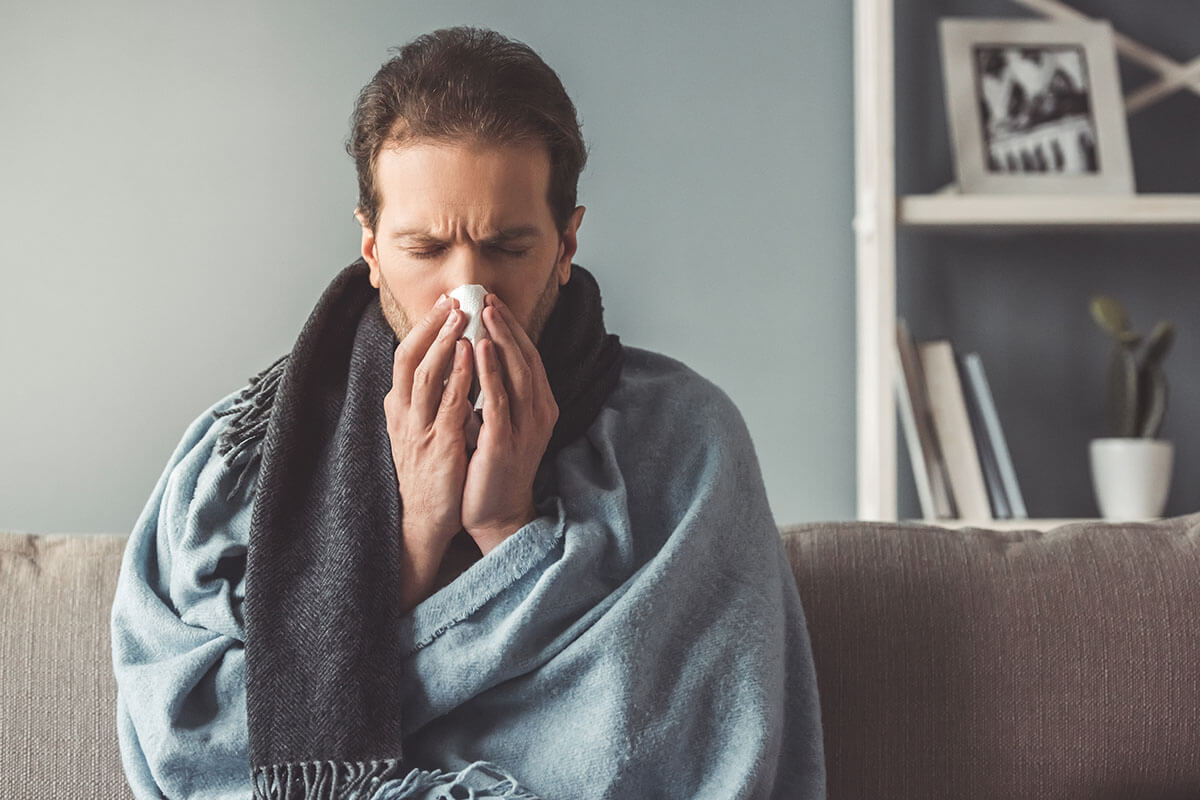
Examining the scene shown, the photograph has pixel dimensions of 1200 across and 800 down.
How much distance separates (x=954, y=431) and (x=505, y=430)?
1.07 m

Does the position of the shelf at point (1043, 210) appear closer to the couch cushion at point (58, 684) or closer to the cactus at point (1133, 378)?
the cactus at point (1133, 378)

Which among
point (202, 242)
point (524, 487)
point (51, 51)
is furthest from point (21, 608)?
point (51, 51)

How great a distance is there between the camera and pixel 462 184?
1040 mm

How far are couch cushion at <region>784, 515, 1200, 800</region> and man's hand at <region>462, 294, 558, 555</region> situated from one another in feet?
1.25

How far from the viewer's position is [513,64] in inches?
44.3

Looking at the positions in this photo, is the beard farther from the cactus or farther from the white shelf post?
the cactus

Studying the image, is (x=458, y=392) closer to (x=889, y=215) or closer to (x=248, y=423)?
(x=248, y=423)

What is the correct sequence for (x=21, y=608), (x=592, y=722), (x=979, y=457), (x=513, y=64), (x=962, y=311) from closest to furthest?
(x=592, y=722) < (x=513, y=64) < (x=21, y=608) < (x=979, y=457) < (x=962, y=311)

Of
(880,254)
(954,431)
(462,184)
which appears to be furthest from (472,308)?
(954,431)

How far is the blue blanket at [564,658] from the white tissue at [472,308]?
0.17m

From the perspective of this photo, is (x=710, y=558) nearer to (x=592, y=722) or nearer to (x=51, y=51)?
(x=592, y=722)

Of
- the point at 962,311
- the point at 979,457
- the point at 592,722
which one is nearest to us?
the point at 592,722

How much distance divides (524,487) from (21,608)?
1.88 feet

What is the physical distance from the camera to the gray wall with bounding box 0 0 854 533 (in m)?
1.96
